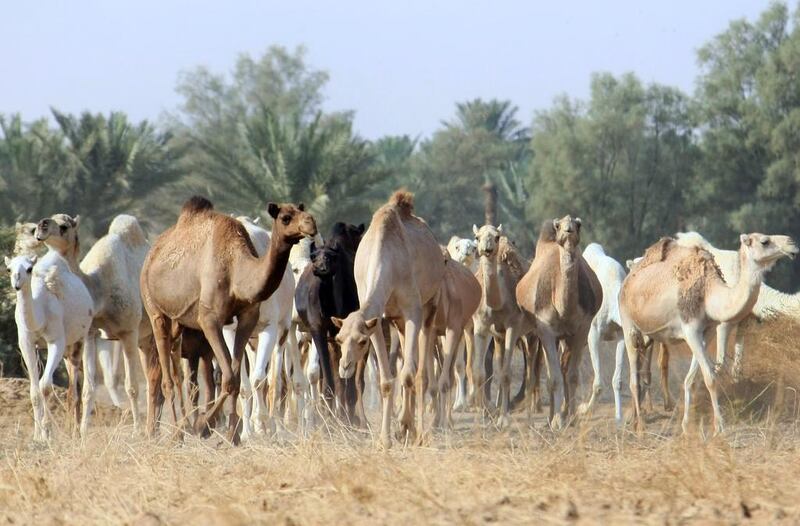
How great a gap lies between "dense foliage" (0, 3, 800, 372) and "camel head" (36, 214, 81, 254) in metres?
15.1

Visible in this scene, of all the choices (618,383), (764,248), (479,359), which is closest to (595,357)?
(618,383)

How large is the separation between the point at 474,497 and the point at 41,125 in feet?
100

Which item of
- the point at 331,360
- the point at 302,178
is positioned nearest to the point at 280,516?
the point at 331,360

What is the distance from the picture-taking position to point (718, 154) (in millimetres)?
45156

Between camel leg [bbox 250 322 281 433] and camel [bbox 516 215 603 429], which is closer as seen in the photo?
camel leg [bbox 250 322 281 433]

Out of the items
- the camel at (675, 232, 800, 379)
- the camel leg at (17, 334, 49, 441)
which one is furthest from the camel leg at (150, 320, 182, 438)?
the camel at (675, 232, 800, 379)

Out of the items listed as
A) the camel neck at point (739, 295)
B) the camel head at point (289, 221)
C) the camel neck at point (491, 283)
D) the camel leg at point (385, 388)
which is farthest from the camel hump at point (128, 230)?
the camel neck at point (739, 295)

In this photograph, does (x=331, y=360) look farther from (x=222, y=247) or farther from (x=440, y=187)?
(x=440, y=187)

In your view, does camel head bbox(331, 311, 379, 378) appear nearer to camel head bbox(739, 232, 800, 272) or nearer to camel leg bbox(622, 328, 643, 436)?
camel head bbox(739, 232, 800, 272)

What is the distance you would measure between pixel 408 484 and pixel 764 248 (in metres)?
6.86

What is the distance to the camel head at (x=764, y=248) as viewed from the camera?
13.5m

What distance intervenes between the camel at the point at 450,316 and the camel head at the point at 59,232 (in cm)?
359

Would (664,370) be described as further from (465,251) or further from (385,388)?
(385,388)

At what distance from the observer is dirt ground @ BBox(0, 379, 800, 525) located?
7.23m
